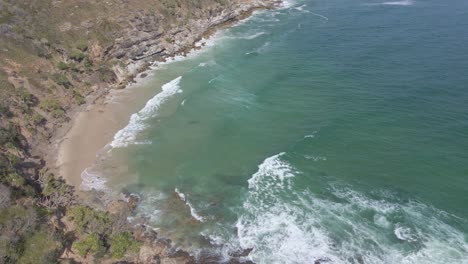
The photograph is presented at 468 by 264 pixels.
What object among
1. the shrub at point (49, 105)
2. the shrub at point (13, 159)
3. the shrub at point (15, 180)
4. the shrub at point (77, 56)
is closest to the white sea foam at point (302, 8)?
the shrub at point (77, 56)

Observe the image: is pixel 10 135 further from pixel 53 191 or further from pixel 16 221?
pixel 16 221

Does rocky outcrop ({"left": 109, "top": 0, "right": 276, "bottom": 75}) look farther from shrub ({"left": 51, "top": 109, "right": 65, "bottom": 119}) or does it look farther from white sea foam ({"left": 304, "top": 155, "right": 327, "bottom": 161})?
white sea foam ({"left": 304, "top": 155, "right": 327, "bottom": 161})

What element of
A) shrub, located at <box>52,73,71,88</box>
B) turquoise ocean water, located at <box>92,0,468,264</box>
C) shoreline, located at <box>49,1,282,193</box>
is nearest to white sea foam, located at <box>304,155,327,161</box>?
turquoise ocean water, located at <box>92,0,468,264</box>

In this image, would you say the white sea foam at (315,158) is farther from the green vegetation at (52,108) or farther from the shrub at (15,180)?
the green vegetation at (52,108)

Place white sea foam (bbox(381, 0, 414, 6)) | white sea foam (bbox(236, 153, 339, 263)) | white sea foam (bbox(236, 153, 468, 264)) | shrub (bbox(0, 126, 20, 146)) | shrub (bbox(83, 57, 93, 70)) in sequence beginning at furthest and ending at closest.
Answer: white sea foam (bbox(381, 0, 414, 6))
shrub (bbox(83, 57, 93, 70))
shrub (bbox(0, 126, 20, 146))
white sea foam (bbox(236, 153, 339, 263))
white sea foam (bbox(236, 153, 468, 264))

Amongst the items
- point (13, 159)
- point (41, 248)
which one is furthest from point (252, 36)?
point (41, 248)
